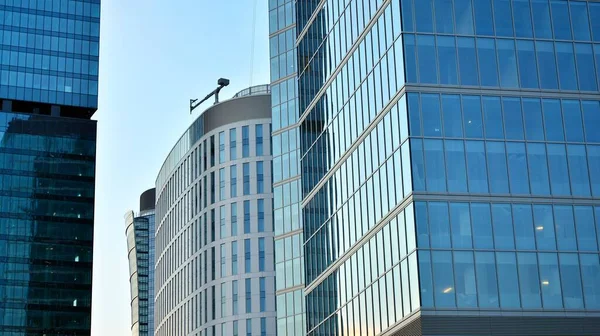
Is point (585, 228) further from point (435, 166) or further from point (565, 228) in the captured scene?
point (435, 166)

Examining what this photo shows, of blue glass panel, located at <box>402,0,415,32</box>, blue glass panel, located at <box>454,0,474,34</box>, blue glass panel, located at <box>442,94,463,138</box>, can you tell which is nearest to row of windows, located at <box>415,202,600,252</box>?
blue glass panel, located at <box>442,94,463,138</box>

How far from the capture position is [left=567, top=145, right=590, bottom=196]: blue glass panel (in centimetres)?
5797

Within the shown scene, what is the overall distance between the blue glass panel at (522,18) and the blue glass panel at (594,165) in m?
7.73

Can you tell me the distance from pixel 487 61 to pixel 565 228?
10599 millimetres

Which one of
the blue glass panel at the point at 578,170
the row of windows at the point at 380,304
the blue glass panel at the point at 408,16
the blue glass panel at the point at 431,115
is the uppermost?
the blue glass panel at the point at 408,16

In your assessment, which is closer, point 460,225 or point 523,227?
point 460,225

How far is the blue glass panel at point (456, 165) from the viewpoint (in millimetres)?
56250

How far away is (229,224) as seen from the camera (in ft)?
408

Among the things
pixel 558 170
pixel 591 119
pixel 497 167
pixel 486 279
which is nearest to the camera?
pixel 486 279

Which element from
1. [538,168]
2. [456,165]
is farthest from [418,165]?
[538,168]

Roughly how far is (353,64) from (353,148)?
18.5ft

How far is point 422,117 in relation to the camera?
56.9 meters

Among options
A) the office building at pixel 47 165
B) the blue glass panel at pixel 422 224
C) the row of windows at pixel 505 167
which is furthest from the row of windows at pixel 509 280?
the office building at pixel 47 165

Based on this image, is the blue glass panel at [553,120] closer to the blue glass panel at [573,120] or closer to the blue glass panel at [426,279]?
the blue glass panel at [573,120]
